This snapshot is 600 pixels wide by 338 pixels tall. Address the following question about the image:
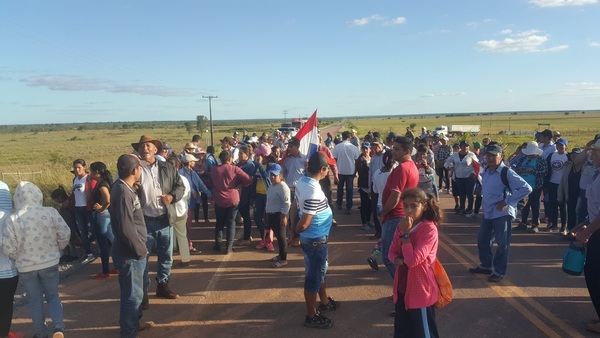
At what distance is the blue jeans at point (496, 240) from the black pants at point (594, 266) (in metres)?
1.12

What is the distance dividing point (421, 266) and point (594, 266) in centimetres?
229

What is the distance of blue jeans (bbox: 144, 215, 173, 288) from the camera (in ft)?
15.5

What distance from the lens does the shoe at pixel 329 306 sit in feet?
15.2

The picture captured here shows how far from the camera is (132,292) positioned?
3898mm

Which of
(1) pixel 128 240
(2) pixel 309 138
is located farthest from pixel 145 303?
(2) pixel 309 138

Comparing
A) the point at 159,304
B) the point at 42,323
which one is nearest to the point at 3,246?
the point at 42,323

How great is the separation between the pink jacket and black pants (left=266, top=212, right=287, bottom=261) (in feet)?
10.6

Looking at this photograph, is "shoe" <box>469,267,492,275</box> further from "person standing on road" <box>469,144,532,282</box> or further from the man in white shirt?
the man in white shirt

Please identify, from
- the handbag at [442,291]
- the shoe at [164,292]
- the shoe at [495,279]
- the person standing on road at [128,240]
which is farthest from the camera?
the shoe at [495,279]

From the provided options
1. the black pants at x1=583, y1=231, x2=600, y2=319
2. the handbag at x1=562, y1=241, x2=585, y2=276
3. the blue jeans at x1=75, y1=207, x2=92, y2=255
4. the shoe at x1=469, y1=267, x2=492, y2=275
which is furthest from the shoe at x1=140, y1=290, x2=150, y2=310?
the black pants at x1=583, y1=231, x2=600, y2=319

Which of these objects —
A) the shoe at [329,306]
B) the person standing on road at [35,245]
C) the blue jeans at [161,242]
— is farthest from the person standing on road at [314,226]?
the person standing on road at [35,245]

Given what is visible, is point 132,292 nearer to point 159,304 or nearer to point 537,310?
point 159,304

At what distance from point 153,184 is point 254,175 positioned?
9.73 ft

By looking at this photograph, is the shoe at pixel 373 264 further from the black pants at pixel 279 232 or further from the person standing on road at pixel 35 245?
the person standing on road at pixel 35 245
